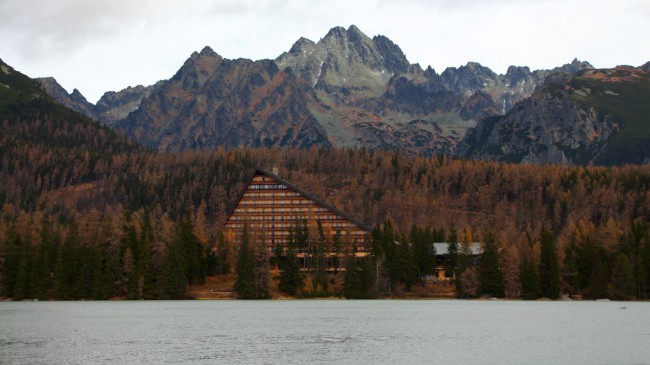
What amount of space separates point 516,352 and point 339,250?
4573 inches

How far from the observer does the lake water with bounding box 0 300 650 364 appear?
7331cm

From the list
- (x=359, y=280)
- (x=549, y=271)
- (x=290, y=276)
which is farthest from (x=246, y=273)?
(x=549, y=271)

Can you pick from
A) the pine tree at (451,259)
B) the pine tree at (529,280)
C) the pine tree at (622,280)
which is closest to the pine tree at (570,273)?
the pine tree at (622,280)

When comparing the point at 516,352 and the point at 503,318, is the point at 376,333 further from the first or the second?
the point at 503,318

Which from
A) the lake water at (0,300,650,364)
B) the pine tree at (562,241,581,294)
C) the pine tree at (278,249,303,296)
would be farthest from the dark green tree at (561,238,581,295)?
the pine tree at (278,249,303,296)

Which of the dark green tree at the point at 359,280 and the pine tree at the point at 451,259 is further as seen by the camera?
the pine tree at the point at 451,259

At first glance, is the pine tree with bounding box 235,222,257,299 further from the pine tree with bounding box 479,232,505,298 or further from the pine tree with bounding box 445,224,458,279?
the pine tree with bounding box 479,232,505,298

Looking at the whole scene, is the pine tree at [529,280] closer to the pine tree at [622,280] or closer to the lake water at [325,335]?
the pine tree at [622,280]

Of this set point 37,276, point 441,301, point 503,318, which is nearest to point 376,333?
point 503,318

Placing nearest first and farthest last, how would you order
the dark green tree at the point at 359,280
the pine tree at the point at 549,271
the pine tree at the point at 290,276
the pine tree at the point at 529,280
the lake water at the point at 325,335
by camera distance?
the lake water at the point at 325,335 < the pine tree at the point at 529,280 < the pine tree at the point at 549,271 < the dark green tree at the point at 359,280 < the pine tree at the point at 290,276

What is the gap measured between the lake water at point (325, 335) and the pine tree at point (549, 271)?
80.1 feet

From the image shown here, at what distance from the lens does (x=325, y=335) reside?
9256 cm

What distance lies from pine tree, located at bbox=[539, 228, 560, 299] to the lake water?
24408mm

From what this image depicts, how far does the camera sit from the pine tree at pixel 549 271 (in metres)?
168
